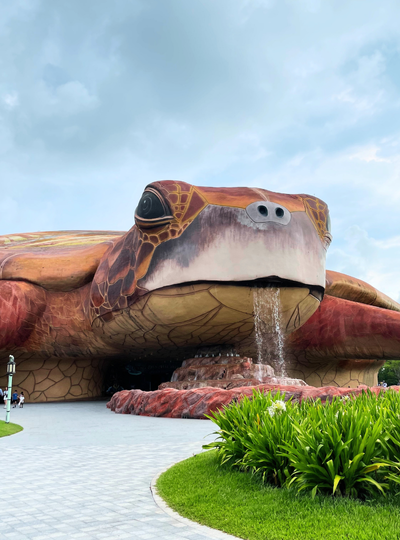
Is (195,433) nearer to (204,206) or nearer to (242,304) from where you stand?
(242,304)

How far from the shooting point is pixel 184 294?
415 inches

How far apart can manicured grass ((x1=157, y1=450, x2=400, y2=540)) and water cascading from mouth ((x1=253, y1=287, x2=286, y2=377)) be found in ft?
22.2

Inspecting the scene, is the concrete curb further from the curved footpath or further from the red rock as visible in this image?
the red rock

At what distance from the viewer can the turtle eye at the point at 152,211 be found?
10.6m

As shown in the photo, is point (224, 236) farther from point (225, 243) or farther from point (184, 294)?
point (184, 294)

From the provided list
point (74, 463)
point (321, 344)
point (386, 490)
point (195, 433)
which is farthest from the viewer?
point (321, 344)

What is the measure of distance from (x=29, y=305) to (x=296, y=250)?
8.10 meters

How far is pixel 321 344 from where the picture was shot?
15.3 m

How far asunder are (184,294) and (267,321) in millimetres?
2294

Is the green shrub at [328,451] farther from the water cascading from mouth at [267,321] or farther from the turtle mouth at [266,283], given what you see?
the water cascading from mouth at [267,321]

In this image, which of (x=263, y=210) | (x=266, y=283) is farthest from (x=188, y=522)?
(x=263, y=210)

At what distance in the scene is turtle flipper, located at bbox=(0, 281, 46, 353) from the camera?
13.5 meters

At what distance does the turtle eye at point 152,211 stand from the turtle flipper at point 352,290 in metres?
7.17

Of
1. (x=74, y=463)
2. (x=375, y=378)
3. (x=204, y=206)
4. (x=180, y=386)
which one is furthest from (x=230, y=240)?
(x=375, y=378)
